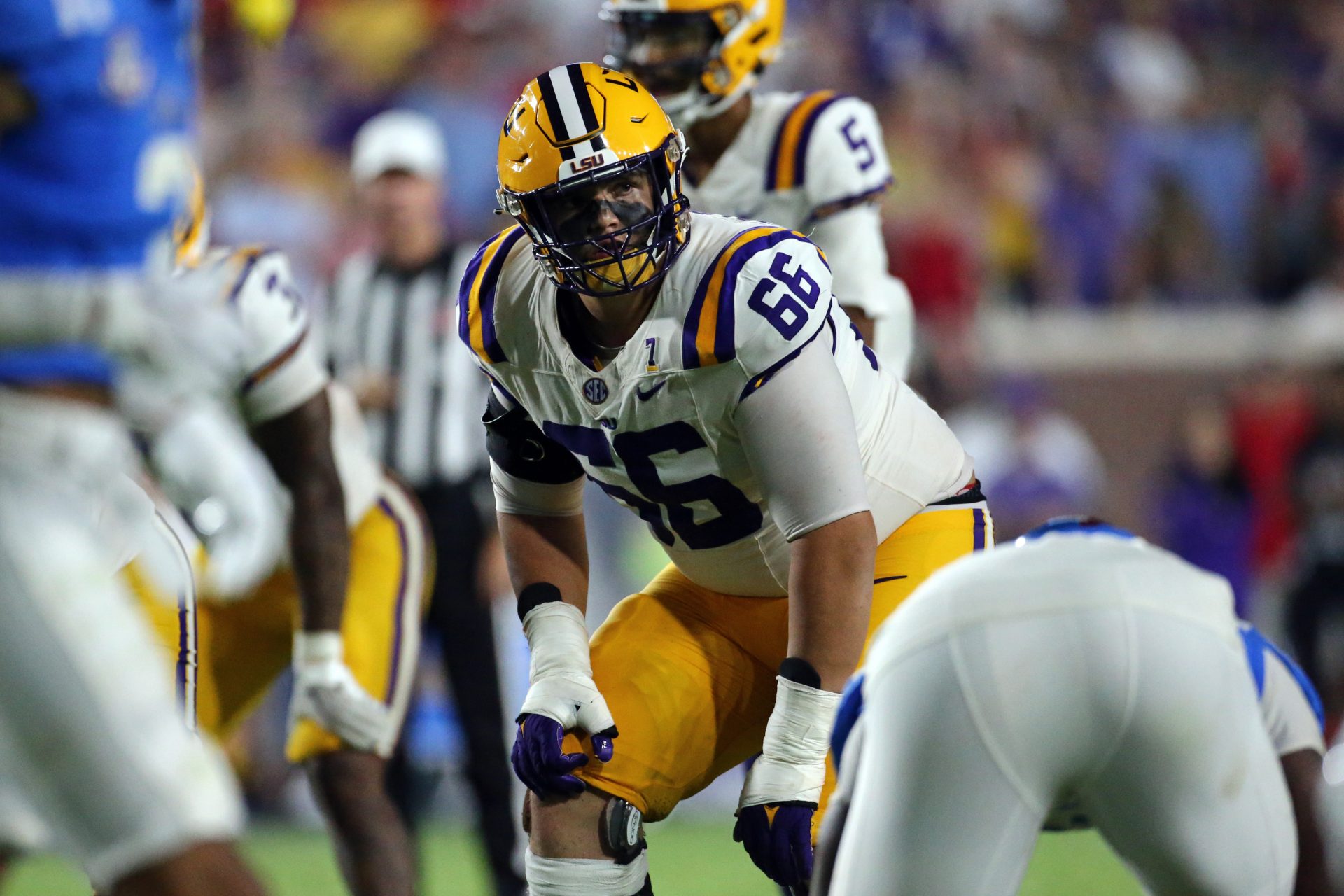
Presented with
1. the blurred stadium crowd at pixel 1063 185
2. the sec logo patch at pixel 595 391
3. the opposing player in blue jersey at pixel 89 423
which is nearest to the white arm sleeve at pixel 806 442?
the sec logo patch at pixel 595 391

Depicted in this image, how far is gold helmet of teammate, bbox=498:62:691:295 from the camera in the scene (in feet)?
9.08

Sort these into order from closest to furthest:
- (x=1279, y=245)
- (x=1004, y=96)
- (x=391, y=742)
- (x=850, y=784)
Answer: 1. (x=850, y=784)
2. (x=391, y=742)
3. (x=1279, y=245)
4. (x=1004, y=96)

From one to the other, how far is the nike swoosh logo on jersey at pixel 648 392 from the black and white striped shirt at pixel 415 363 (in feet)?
8.53

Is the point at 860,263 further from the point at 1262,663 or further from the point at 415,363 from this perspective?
the point at 415,363

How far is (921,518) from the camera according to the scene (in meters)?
3.06

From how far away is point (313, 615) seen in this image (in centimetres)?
353

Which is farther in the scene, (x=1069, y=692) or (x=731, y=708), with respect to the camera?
(x=731, y=708)

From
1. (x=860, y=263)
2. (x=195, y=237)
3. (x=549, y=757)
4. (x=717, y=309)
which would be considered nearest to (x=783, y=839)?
(x=549, y=757)

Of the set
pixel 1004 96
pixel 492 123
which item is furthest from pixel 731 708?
pixel 1004 96

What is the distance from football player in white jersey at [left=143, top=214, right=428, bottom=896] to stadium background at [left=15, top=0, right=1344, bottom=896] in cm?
300

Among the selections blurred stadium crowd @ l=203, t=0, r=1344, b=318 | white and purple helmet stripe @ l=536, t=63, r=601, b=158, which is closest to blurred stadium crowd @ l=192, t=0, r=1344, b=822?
blurred stadium crowd @ l=203, t=0, r=1344, b=318

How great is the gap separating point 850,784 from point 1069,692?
0.37m

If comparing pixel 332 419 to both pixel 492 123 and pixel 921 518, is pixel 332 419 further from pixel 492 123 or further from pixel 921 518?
pixel 492 123

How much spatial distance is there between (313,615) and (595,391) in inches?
40.8
